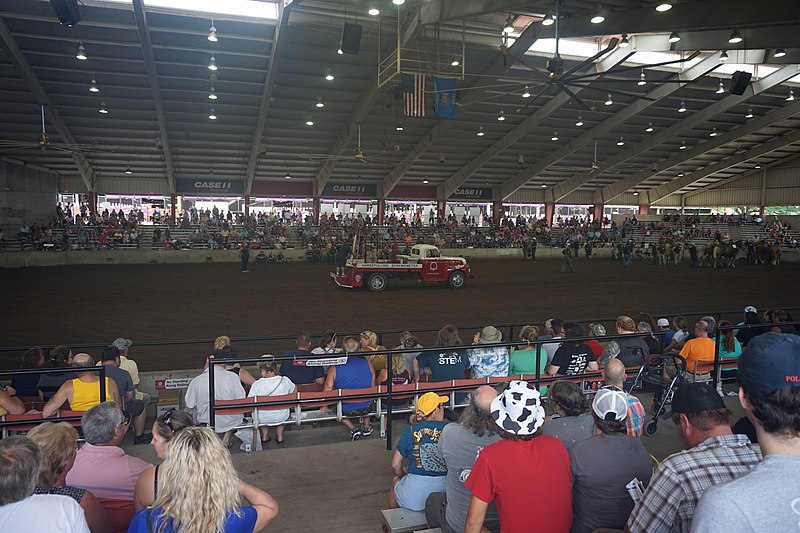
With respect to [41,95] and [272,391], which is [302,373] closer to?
[272,391]

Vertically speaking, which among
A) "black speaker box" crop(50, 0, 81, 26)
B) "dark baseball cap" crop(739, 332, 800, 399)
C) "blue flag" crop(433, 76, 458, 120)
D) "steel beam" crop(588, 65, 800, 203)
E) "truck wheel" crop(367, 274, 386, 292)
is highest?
"steel beam" crop(588, 65, 800, 203)

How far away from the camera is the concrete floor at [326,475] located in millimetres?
4086

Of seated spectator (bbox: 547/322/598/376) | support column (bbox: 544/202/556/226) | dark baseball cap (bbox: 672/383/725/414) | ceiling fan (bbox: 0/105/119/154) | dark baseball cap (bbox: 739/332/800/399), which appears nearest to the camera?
dark baseball cap (bbox: 739/332/800/399)

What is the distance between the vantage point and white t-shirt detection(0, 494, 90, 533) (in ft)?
7.13

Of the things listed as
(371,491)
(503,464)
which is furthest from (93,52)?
(503,464)

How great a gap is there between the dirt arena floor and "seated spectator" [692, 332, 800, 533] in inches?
376

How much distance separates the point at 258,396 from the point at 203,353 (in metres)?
5.56

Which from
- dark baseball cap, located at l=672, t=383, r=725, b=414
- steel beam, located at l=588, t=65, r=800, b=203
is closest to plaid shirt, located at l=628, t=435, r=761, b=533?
dark baseball cap, located at l=672, t=383, r=725, b=414

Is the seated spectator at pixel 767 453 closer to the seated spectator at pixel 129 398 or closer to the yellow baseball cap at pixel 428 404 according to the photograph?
the yellow baseball cap at pixel 428 404

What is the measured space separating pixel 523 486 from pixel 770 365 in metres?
1.34

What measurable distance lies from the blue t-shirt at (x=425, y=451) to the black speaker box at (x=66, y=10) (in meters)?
14.9

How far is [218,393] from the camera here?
5.74 m

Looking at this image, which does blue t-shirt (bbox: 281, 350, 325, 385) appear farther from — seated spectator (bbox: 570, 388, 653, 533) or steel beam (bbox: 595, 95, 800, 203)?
steel beam (bbox: 595, 95, 800, 203)

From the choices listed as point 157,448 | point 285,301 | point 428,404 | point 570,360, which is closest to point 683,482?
point 428,404
